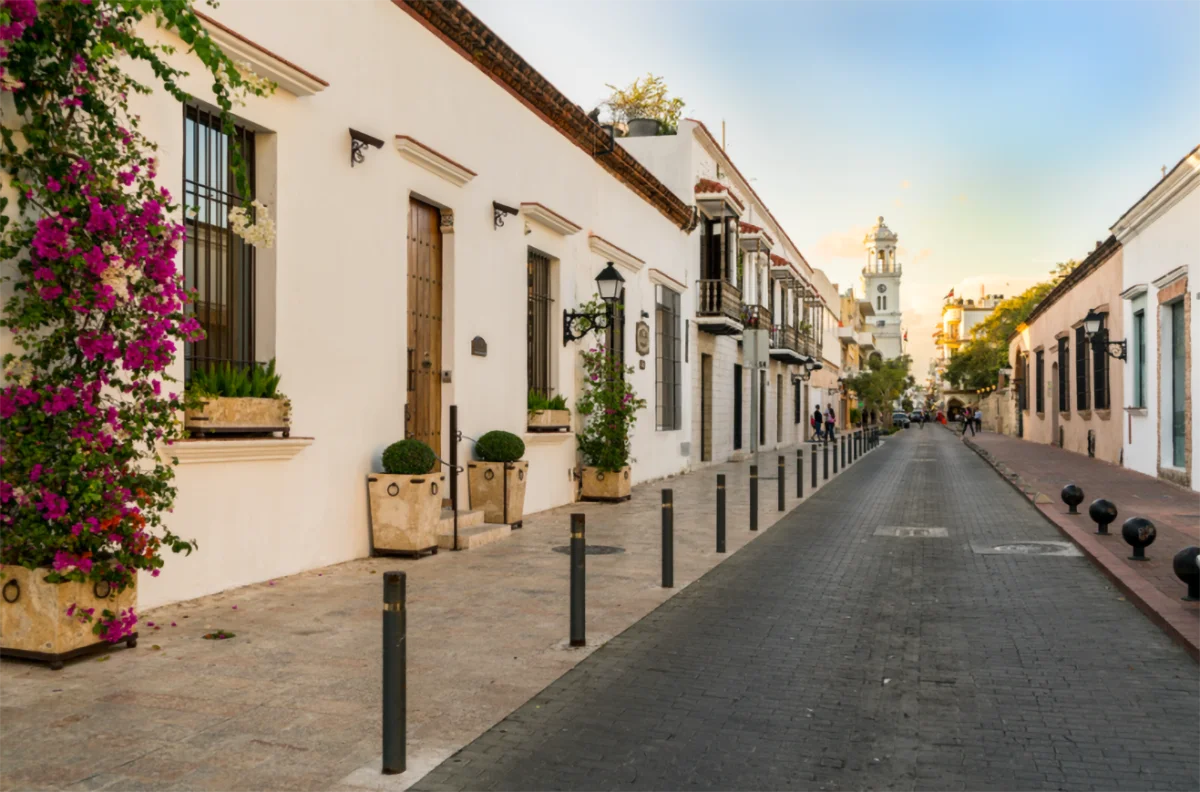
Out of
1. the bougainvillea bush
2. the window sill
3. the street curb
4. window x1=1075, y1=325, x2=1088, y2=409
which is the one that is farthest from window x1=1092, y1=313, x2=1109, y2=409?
the bougainvillea bush

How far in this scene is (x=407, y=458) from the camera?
9.40 meters

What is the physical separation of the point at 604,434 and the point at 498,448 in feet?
13.2

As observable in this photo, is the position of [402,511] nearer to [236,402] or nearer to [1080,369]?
[236,402]

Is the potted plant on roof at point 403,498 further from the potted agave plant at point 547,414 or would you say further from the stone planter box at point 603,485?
the stone planter box at point 603,485

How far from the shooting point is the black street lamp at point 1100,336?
22562 millimetres

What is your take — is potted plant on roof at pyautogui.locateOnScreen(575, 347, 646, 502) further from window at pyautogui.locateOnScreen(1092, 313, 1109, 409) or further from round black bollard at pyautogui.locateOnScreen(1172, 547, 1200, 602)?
window at pyautogui.locateOnScreen(1092, 313, 1109, 409)

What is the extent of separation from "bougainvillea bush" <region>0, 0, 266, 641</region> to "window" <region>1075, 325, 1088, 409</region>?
91.3 feet

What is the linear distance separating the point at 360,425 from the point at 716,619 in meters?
4.18

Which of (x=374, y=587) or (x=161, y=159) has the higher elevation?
(x=161, y=159)

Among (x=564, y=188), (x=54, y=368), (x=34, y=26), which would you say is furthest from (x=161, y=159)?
(x=564, y=188)

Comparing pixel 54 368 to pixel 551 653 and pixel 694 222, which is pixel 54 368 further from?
pixel 694 222

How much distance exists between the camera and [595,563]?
9.52 meters

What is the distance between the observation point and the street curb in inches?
251

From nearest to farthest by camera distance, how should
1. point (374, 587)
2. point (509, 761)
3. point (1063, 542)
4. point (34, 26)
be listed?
point (509, 761) → point (34, 26) → point (374, 587) → point (1063, 542)
